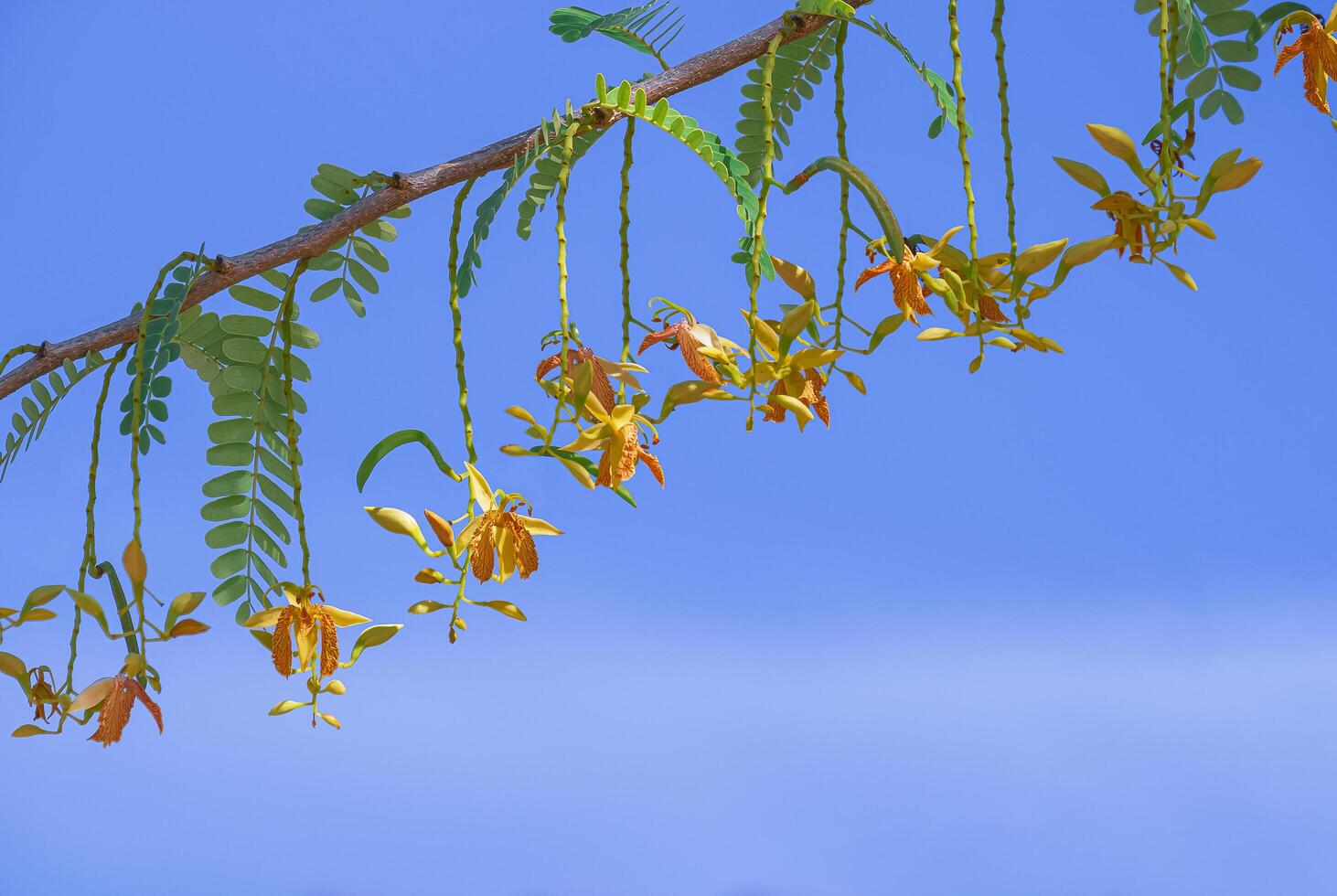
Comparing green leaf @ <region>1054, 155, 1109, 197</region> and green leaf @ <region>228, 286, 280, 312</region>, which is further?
green leaf @ <region>228, 286, 280, 312</region>

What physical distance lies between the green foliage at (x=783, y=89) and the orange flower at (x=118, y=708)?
2.37ft

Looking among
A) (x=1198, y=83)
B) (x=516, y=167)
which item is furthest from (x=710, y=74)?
(x=1198, y=83)

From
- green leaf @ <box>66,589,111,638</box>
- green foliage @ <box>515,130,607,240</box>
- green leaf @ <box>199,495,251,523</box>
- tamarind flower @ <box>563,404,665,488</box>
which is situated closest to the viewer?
tamarind flower @ <box>563,404,665,488</box>

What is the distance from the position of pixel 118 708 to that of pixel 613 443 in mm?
351

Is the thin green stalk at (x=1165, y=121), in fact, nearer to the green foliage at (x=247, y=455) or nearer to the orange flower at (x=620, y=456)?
the orange flower at (x=620, y=456)

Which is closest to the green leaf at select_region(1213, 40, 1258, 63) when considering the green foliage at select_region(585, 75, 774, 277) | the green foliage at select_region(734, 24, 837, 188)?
the green foliage at select_region(734, 24, 837, 188)

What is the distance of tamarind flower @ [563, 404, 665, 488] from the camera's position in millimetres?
610

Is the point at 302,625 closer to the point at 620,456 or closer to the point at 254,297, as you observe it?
the point at 620,456

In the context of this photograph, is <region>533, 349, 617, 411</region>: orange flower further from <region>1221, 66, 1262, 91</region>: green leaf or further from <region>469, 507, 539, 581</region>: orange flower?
<region>1221, 66, 1262, 91</region>: green leaf

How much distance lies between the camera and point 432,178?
88 centimetres

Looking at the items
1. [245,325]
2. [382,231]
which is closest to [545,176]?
[382,231]

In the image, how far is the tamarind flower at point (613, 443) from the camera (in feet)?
2.00

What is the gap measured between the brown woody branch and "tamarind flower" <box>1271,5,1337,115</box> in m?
0.32

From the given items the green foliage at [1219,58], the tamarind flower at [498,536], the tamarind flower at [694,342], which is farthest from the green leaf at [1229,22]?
the tamarind flower at [498,536]
